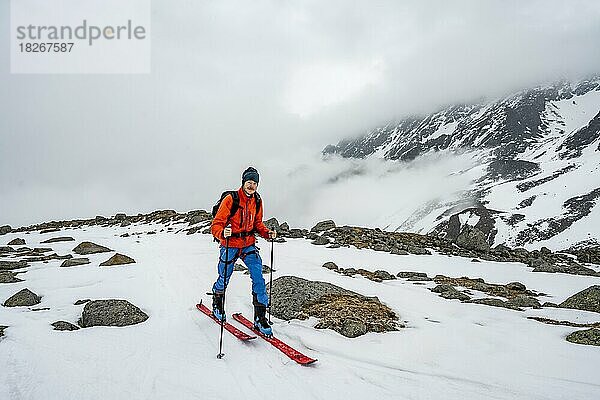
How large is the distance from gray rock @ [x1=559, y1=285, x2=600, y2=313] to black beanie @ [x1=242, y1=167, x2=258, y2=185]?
1039 centimetres

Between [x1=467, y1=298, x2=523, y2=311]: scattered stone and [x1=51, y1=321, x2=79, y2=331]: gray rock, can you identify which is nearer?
[x1=51, y1=321, x2=79, y2=331]: gray rock

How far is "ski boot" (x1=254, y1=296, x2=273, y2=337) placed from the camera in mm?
7594

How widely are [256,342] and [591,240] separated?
105 meters

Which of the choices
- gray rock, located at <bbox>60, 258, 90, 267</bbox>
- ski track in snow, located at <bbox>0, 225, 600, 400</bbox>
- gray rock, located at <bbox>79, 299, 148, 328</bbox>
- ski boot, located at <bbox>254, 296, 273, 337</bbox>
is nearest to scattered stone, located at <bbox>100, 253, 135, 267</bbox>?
gray rock, located at <bbox>60, 258, 90, 267</bbox>

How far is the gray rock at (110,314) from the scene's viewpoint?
8.25m

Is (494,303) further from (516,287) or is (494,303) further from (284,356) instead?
(284,356)

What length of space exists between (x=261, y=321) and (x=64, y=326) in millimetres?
4011

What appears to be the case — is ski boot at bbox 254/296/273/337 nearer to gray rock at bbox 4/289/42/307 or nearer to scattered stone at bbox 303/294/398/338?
scattered stone at bbox 303/294/398/338

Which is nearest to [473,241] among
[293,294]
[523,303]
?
[523,303]

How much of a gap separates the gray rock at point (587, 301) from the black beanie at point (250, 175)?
1039cm

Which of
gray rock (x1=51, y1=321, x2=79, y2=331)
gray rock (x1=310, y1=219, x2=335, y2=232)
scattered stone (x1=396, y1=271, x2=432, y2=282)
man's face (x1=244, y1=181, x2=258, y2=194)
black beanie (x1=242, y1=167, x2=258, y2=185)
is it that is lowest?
scattered stone (x1=396, y1=271, x2=432, y2=282)

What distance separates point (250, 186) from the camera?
806 cm

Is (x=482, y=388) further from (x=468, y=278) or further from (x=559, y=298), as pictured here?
(x=468, y=278)

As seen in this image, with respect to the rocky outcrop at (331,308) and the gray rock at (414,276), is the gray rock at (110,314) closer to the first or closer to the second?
the rocky outcrop at (331,308)
